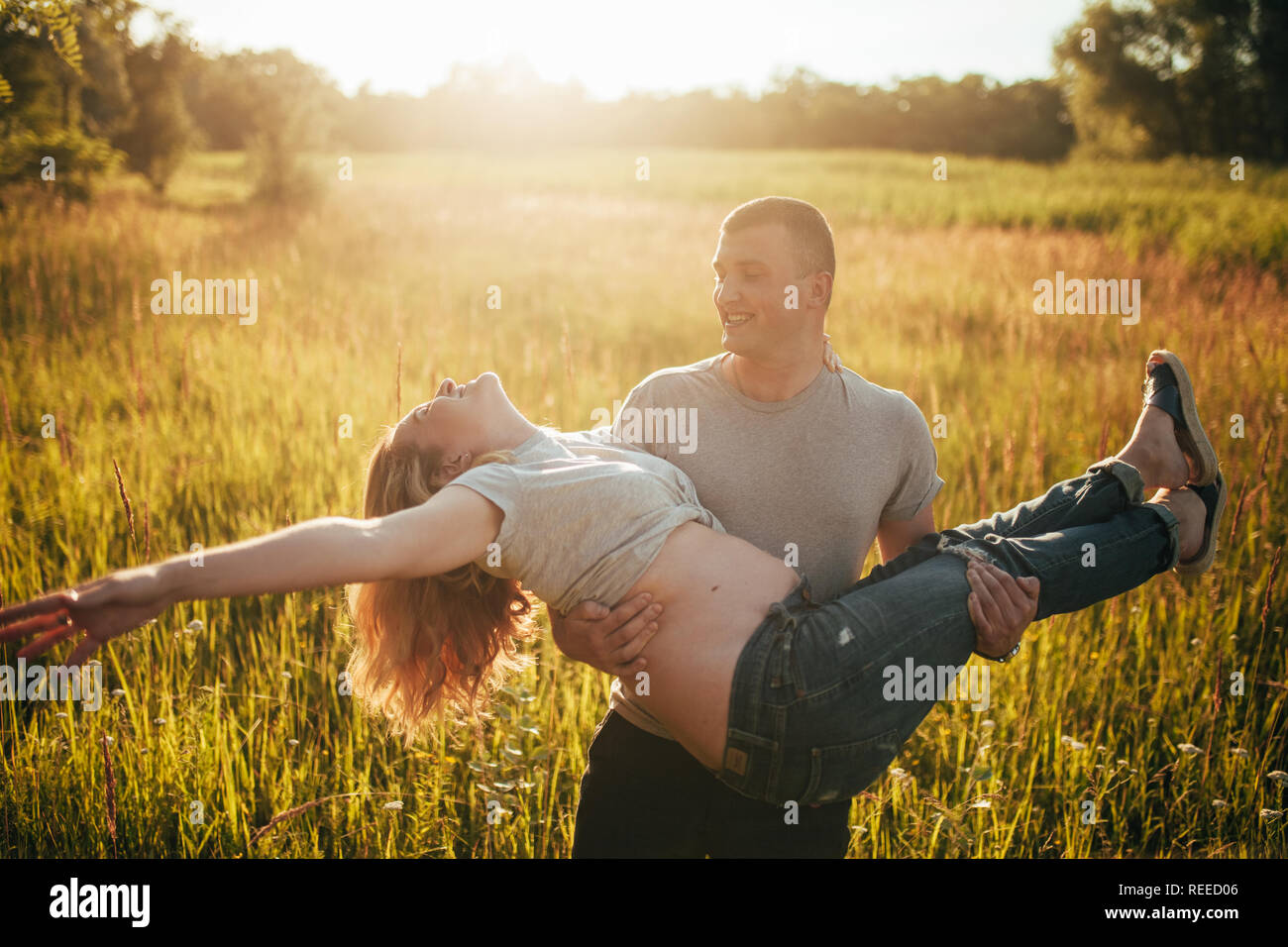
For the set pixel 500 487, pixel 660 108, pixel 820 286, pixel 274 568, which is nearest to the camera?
pixel 274 568

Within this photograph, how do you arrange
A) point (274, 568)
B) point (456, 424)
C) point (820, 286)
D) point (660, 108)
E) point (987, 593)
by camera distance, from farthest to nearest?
1. point (660, 108)
2. point (820, 286)
3. point (456, 424)
4. point (987, 593)
5. point (274, 568)

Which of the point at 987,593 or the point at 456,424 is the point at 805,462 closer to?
the point at 987,593

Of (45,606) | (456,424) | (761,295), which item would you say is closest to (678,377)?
(761,295)

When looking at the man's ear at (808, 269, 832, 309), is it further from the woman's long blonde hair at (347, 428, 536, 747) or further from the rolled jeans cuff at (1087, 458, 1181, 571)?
the woman's long blonde hair at (347, 428, 536, 747)

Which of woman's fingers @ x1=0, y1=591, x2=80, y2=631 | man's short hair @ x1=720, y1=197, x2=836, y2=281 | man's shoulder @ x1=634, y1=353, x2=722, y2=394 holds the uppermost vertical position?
man's short hair @ x1=720, y1=197, x2=836, y2=281

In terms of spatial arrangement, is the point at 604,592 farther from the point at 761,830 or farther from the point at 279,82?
the point at 279,82

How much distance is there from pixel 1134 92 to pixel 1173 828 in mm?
44117

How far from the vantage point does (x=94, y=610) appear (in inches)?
56.7

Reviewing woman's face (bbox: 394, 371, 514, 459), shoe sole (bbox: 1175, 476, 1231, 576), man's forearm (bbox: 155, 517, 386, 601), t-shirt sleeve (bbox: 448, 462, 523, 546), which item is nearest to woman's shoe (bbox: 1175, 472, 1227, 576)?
shoe sole (bbox: 1175, 476, 1231, 576)

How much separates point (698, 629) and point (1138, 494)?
148 cm

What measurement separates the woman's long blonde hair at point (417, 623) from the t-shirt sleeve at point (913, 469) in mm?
1327

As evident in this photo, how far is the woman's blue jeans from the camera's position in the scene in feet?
6.56

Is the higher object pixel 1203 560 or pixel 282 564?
pixel 282 564

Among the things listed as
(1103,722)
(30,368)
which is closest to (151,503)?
(30,368)
